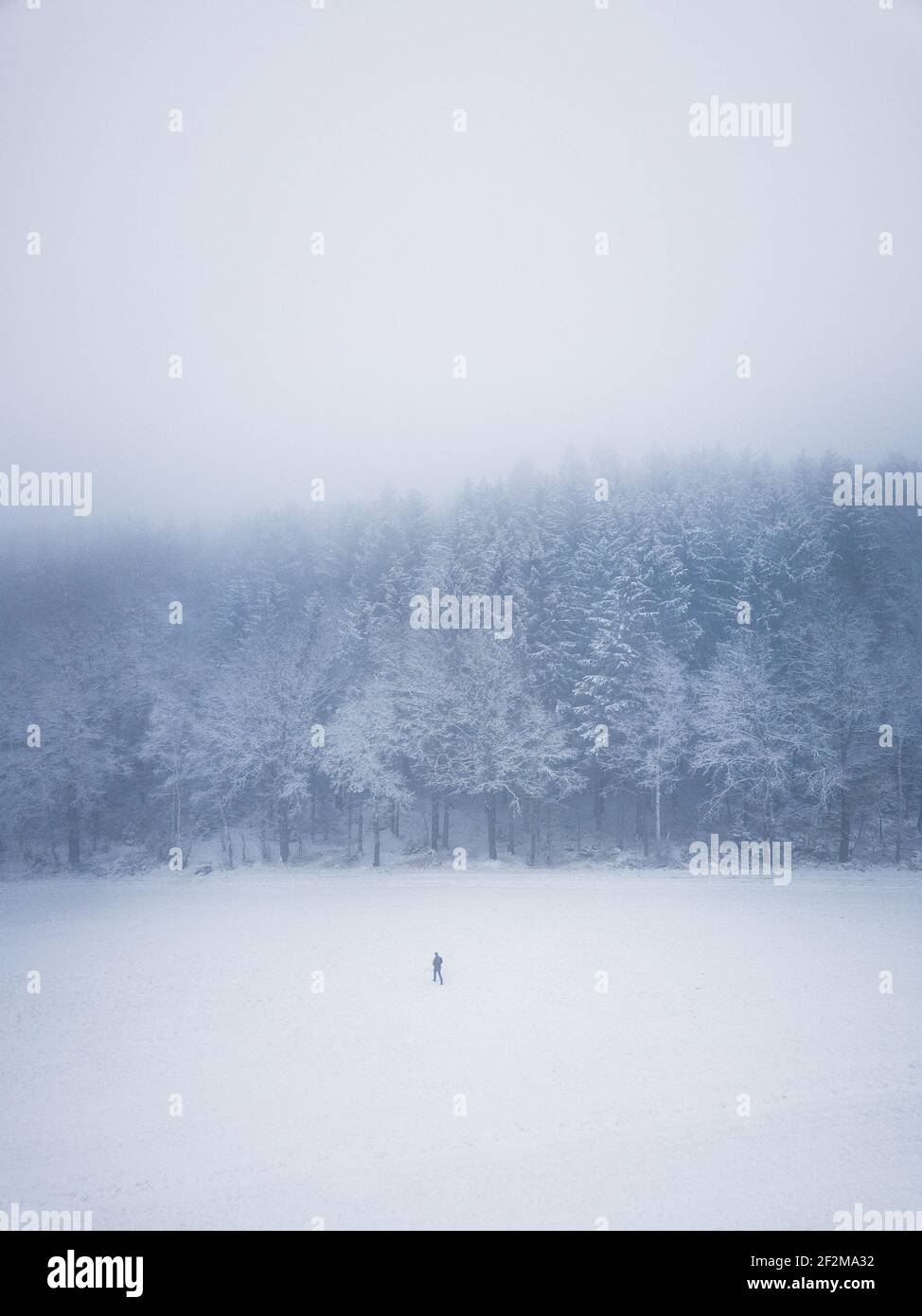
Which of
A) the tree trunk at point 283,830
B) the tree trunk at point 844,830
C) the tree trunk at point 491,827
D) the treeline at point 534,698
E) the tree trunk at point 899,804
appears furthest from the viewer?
the tree trunk at point 283,830

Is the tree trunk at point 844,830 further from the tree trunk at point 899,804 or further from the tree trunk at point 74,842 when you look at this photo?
the tree trunk at point 74,842

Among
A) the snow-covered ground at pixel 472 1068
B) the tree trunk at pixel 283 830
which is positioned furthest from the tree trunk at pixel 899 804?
the tree trunk at pixel 283 830

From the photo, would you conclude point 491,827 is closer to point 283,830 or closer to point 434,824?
point 434,824

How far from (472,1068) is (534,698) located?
26094 mm

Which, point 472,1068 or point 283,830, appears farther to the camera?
point 283,830

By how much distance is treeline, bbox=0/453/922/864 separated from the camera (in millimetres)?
37688

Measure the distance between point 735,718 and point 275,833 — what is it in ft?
98.2

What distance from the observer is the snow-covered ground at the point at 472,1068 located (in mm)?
12266

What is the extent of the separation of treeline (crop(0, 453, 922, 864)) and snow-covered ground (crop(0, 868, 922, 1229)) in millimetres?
10765

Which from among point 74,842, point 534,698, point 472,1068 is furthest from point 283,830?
point 472,1068

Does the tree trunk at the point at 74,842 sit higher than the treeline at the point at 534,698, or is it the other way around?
the treeline at the point at 534,698

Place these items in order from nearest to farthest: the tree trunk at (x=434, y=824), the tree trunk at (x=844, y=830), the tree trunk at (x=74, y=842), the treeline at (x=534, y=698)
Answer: the tree trunk at (x=844, y=830) < the treeline at (x=534, y=698) < the tree trunk at (x=434, y=824) < the tree trunk at (x=74, y=842)

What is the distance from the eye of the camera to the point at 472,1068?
53.2 feet

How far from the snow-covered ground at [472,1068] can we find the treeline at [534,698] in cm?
1076
